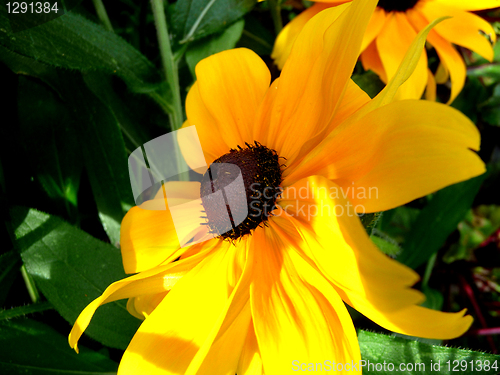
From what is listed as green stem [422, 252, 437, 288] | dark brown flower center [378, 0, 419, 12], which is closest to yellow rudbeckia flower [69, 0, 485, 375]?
dark brown flower center [378, 0, 419, 12]

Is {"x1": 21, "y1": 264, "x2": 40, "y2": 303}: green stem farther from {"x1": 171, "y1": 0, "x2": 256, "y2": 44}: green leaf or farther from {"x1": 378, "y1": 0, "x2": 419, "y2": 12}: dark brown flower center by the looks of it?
{"x1": 378, "y1": 0, "x2": 419, "y2": 12}: dark brown flower center

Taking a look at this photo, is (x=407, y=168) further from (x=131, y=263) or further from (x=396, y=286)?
(x=131, y=263)

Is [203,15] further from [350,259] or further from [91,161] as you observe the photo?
[350,259]

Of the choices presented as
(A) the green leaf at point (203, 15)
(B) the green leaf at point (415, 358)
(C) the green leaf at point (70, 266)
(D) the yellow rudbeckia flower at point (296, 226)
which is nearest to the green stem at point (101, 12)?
(A) the green leaf at point (203, 15)

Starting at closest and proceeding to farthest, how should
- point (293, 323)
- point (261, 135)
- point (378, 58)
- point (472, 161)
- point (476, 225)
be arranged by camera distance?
point (472, 161)
point (293, 323)
point (261, 135)
point (378, 58)
point (476, 225)

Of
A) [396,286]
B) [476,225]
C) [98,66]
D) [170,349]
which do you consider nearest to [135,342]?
[170,349]

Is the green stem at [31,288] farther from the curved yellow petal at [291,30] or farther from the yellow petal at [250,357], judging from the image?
the curved yellow petal at [291,30]
